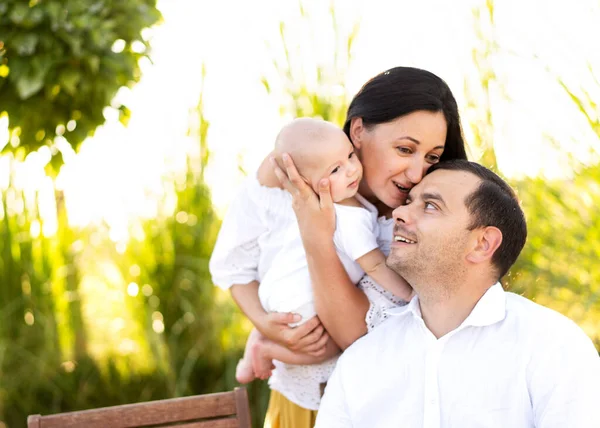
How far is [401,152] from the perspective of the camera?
7.44 ft

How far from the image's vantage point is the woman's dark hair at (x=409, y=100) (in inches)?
89.9

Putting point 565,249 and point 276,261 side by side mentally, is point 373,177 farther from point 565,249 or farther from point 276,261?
point 565,249

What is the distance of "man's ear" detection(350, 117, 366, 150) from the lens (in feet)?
7.85

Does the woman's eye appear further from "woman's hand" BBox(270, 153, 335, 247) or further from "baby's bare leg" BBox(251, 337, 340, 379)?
"baby's bare leg" BBox(251, 337, 340, 379)

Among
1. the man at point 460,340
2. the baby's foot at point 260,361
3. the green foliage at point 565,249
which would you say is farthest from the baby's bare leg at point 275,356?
the green foliage at point 565,249

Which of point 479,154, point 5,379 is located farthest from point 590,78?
point 5,379

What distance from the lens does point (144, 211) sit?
15.1 ft

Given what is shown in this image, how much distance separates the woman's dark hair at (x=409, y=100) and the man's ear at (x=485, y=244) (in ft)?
1.02

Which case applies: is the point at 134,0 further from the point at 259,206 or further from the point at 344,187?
the point at 344,187

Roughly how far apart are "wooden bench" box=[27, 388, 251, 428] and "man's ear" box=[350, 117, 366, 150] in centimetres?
80

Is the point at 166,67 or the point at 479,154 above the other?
the point at 166,67

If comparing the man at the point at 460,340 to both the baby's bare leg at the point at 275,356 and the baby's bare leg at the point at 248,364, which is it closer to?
the baby's bare leg at the point at 275,356

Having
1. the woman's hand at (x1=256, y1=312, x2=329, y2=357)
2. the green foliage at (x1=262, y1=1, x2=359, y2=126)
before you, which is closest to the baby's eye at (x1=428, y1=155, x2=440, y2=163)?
the woman's hand at (x1=256, y1=312, x2=329, y2=357)

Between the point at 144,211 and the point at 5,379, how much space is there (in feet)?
3.74
